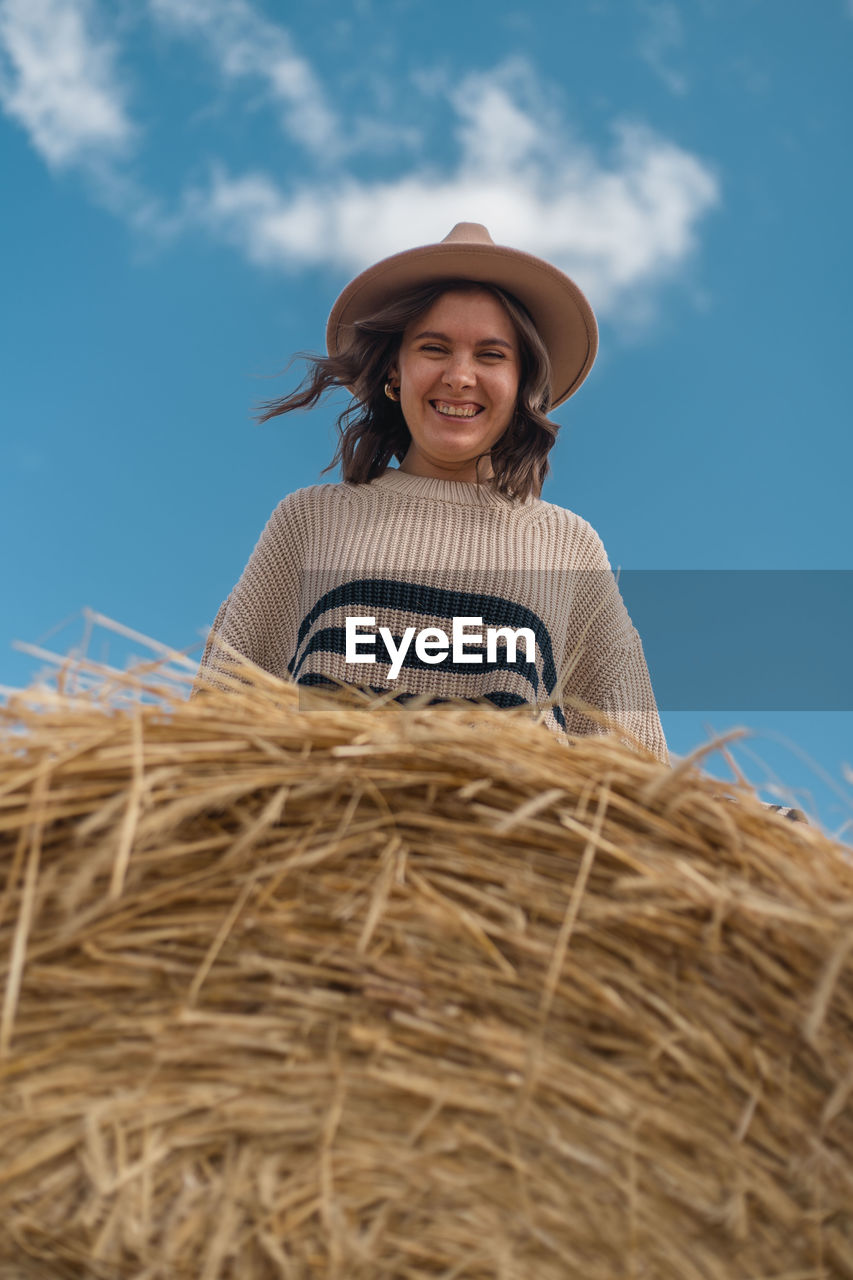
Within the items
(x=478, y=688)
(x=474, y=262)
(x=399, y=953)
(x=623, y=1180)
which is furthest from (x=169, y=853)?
(x=474, y=262)

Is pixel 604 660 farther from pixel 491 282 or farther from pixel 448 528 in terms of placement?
pixel 491 282

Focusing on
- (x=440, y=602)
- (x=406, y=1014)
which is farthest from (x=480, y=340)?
(x=406, y=1014)

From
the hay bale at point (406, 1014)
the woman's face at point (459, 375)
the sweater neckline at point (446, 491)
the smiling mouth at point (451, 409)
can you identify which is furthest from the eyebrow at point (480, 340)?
the hay bale at point (406, 1014)

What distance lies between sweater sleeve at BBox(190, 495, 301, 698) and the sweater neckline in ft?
0.70

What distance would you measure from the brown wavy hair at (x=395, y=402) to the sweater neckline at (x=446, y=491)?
2 cm

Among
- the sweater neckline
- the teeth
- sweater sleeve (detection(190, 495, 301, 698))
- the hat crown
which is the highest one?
the hat crown

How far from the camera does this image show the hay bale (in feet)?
2.49

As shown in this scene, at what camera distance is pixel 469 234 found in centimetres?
223

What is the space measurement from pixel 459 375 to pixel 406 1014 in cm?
149

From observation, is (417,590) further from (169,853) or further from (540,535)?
(169,853)

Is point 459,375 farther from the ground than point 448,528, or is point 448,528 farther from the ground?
point 459,375

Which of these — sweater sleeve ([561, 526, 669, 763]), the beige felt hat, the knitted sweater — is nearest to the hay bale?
the knitted sweater

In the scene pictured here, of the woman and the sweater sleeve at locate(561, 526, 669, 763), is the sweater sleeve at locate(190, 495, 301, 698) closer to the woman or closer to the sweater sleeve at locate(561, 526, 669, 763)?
the woman

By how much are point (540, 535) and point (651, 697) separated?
0.39 m
